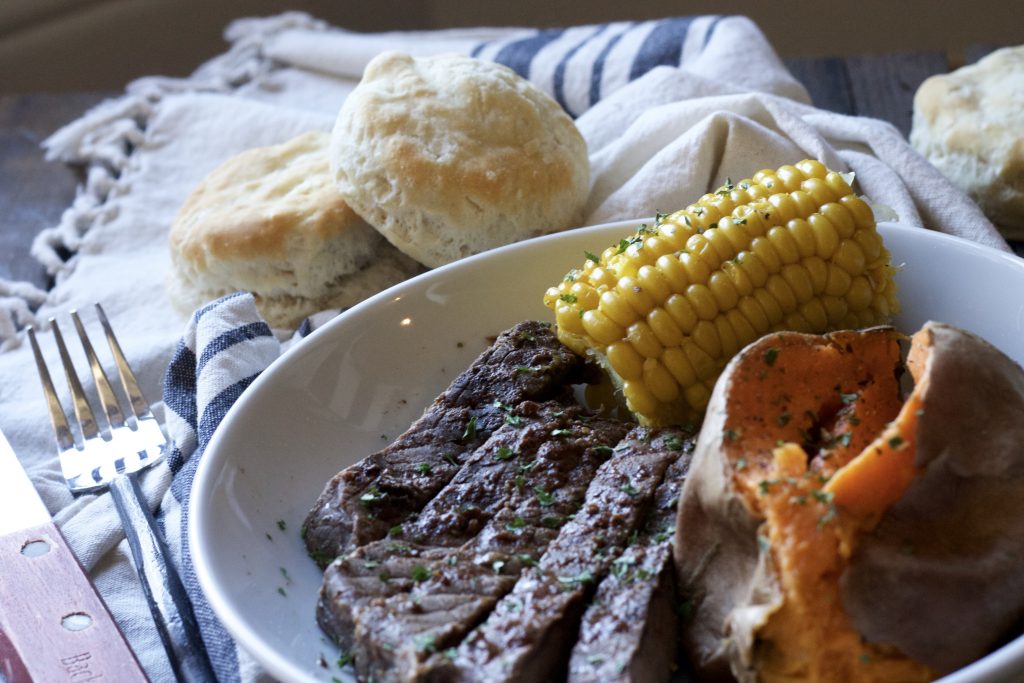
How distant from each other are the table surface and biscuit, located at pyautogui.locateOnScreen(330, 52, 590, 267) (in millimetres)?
1619

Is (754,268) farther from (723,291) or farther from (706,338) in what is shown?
(706,338)

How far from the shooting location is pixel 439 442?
8.08 feet

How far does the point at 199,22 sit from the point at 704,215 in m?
4.78

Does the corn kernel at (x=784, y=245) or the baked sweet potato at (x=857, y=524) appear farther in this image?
the corn kernel at (x=784, y=245)

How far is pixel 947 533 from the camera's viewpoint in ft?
5.98

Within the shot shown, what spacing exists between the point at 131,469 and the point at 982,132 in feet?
9.53

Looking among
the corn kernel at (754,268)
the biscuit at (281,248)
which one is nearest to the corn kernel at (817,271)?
the corn kernel at (754,268)

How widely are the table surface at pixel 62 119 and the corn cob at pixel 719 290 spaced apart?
1960 mm

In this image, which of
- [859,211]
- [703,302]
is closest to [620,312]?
[703,302]

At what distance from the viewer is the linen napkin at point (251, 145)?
2.90 m

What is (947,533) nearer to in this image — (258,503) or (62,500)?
(258,503)

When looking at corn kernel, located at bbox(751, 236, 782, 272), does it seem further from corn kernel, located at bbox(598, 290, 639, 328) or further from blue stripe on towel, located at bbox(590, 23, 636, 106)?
blue stripe on towel, located at bbox(590, 23, 636, 106)

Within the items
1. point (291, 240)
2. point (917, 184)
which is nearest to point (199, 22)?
point (291, 240)

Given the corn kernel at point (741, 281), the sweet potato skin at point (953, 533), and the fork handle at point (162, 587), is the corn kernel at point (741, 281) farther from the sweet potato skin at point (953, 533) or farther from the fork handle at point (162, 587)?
the fork handle at point (162, 587)
